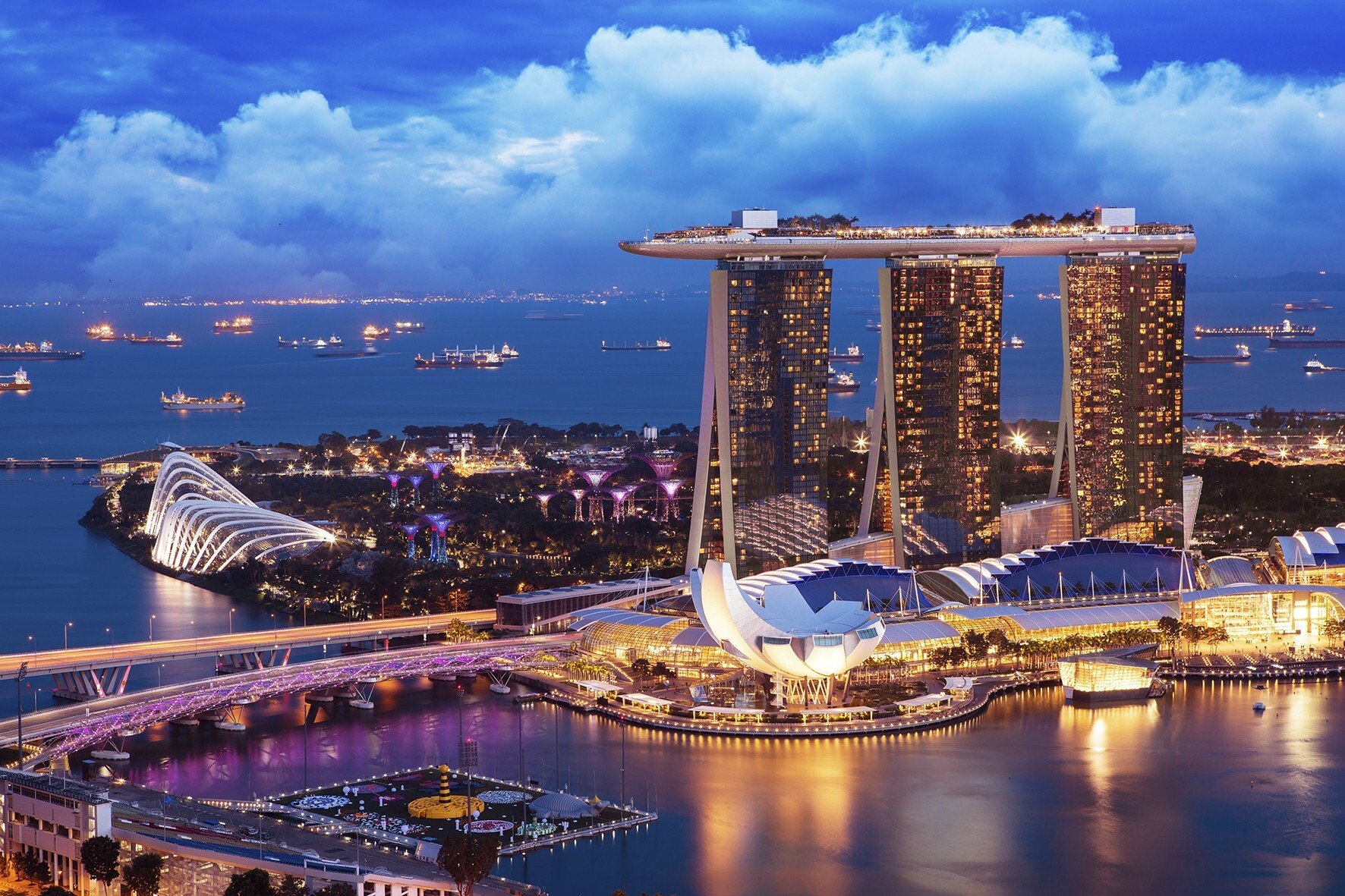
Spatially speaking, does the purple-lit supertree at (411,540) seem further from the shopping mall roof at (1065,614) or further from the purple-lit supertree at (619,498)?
the shopping mall roof at (1065,614)

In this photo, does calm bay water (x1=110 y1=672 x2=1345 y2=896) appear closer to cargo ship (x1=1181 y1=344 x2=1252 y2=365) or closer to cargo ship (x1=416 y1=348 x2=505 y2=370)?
cargo ship (x1=1181 y1=344 x2=1252 y2=365)

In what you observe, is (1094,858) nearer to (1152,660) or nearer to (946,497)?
(1152,660)

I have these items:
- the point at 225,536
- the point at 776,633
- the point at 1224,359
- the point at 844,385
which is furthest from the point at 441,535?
the point at 1224,359

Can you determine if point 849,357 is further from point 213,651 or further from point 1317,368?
point 213,651

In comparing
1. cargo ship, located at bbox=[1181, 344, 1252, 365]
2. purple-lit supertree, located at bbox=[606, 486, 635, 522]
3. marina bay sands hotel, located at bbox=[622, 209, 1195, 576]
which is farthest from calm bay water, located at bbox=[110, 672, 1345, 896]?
cargo ship, located at bbox=[1181, 344, 1252, 365]

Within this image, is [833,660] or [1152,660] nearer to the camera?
[833,660]

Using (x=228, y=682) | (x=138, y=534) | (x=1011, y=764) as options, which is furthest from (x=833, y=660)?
(x=138, y=534)
